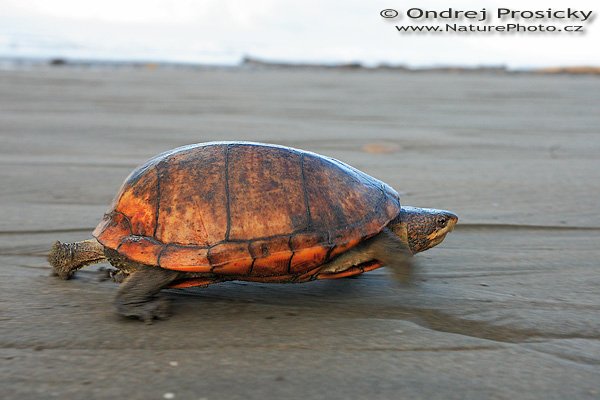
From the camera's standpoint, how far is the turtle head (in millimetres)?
3406

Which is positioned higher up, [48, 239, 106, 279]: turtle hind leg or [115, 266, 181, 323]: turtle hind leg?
[48, 239, 106, 279]: turtle hind leg

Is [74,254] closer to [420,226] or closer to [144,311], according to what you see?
[144,311]

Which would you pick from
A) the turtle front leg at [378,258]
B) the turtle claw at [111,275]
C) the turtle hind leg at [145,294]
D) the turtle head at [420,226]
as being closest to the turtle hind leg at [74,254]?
the turtle claw at [111,275]

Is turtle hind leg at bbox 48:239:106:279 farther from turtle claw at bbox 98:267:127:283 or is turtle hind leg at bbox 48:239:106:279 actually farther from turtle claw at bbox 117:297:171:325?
turtle claw at bbox 117:297:171:325

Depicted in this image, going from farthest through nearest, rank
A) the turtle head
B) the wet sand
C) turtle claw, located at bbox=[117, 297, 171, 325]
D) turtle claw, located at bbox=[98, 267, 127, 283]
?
the turtle head → turtle claw, located at bbox=[98, 267, 127, 283] → turtle claw, located at bbox=[117, 297, 171, 325] → the wet sand

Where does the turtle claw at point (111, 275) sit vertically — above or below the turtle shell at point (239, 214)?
below

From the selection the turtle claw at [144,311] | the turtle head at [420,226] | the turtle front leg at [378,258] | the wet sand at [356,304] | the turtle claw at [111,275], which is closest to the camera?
the wet sand at [356,304]

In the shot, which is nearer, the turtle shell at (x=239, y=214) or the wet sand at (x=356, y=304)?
the wet sand at (x=356, y=304)

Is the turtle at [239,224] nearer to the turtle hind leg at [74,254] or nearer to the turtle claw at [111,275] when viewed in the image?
the turtle claw at [111,275]

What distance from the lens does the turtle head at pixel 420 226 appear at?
11.2 feet

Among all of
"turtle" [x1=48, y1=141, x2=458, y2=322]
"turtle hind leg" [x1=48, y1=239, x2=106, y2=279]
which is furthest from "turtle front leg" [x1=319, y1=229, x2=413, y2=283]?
"turtle hind leg" [x1=48, y1=239, x2=106, y2=279]

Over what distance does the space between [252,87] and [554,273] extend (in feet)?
42.0

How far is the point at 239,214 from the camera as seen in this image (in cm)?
298

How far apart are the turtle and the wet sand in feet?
→ 0.56
